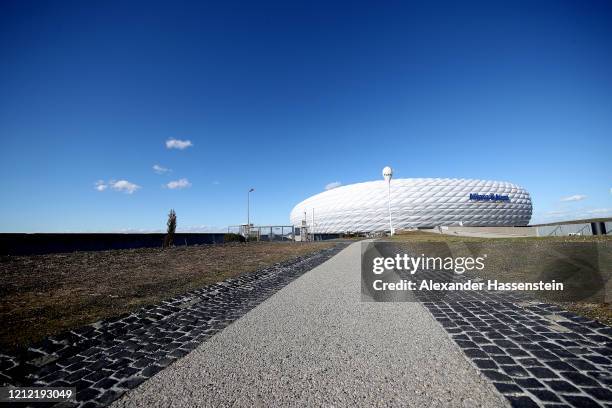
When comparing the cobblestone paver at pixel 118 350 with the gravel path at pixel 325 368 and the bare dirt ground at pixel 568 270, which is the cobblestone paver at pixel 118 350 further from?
the bare dirt ground at pixel 568 270

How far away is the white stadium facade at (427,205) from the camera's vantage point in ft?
274

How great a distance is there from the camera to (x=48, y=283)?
26.4ft

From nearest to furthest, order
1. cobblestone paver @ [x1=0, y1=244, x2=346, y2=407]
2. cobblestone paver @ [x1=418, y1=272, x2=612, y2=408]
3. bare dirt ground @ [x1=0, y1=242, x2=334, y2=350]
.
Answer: cobblestone paver @ [x1=418, y1=272, x2=612, y2=408] → cobblestone paver @ [x1=0, y1=244, x2=346, y2=407] → bare dirt ground @ [x1=0, y1=242, x2=334, y2=350]

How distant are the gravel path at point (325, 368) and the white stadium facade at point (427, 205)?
256 feet

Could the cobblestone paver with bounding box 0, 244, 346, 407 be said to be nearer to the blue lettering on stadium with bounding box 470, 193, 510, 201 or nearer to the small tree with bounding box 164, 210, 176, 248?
the small tree with bounding box 164, 210, 176, 248

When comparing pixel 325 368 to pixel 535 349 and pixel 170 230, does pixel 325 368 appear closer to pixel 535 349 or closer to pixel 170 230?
pixel 535 349

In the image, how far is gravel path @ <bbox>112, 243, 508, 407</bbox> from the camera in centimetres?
264

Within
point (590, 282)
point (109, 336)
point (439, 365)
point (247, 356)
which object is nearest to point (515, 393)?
point (439, 365)

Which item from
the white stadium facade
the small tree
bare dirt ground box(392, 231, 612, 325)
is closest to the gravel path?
bare dirt ground box(392, 231, 612, 325)

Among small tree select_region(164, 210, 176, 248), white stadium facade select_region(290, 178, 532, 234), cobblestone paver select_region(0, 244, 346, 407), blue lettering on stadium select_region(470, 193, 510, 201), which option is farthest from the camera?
blue lettering on stadium select_region(470, 193, 510, 201)

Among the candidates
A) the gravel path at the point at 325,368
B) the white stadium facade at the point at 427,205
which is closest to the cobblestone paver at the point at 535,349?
the gravel path at the point at 325,368

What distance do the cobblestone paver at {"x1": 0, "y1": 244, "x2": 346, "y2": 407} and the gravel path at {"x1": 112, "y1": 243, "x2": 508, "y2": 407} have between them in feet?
0.90

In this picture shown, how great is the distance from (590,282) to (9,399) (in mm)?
10278

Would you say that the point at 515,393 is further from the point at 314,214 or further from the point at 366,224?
the point at 314,214
